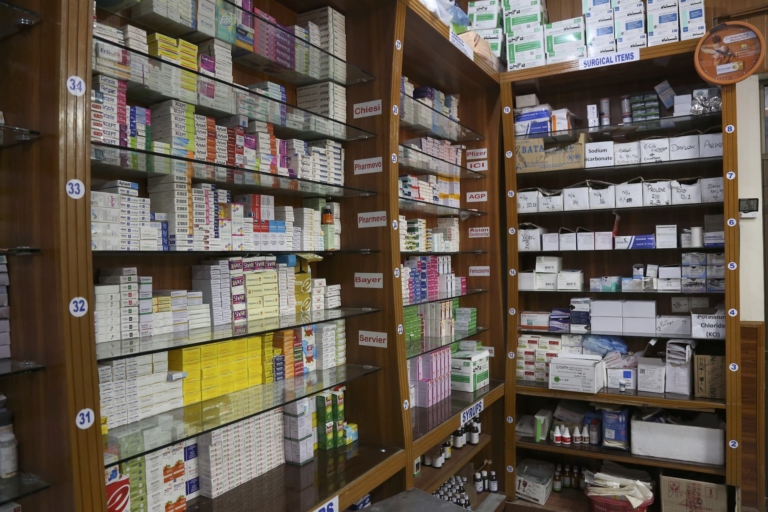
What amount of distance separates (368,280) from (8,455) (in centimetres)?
173

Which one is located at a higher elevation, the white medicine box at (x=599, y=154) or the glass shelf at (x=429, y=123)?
the glass shelf at (x=429, y=123)

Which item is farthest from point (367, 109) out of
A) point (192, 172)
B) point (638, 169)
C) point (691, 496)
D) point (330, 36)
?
point (691, 496)

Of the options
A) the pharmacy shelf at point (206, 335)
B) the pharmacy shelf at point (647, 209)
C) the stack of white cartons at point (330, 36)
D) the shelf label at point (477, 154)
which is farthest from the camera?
the shelf label at point (477, 154)

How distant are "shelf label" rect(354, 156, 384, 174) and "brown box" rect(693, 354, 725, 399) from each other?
258 cm

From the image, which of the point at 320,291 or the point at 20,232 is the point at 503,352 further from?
the point at 20,232

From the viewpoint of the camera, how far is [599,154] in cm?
387

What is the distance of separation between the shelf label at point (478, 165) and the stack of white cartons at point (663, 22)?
1390 millimetres

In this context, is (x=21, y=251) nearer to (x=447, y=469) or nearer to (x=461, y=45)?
(x=461, y=45)

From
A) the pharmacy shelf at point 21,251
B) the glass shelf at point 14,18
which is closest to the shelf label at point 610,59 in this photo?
the glass shelf at point 14,18

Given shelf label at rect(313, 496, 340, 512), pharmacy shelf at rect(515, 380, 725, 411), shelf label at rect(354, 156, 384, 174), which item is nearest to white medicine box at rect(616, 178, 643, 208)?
pharmacy shelf at rect(515, 380, 725, 411)

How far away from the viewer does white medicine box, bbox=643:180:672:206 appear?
3709 millimetres

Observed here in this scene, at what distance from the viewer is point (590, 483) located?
3.84 m

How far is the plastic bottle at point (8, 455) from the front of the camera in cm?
145

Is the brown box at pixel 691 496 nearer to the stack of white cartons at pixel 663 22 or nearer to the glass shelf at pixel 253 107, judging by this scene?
the stack of white cartons at pixel 663 22
